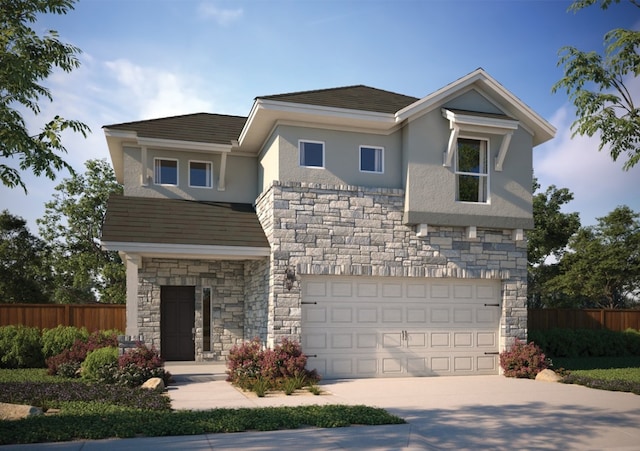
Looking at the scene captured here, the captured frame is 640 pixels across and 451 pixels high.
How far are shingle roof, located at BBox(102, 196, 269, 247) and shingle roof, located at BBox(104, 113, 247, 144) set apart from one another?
193cm

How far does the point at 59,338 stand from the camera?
54.2 feet

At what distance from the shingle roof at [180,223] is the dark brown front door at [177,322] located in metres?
2.59

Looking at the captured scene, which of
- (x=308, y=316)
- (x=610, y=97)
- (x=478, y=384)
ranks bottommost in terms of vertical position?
(x=478, y=384)

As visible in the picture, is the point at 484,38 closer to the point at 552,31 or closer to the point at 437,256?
the point at 552,31

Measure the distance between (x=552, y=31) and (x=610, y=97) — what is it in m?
3.42

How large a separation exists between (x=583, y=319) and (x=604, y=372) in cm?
665

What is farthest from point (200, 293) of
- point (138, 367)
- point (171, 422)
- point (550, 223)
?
point (550, 223)

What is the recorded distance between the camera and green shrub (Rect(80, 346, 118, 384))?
1305 centimetres

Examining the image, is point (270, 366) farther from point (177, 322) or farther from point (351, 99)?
point (351, 99)

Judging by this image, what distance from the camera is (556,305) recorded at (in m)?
32.8

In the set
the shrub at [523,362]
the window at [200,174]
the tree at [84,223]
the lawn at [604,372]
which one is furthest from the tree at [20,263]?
the lawn at [604,372]

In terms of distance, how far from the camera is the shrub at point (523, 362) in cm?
1487

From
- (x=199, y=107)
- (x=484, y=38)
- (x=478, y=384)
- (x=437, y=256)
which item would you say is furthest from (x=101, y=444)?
(x=199, y=107)

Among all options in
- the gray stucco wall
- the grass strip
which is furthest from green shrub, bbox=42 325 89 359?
the grass strip
